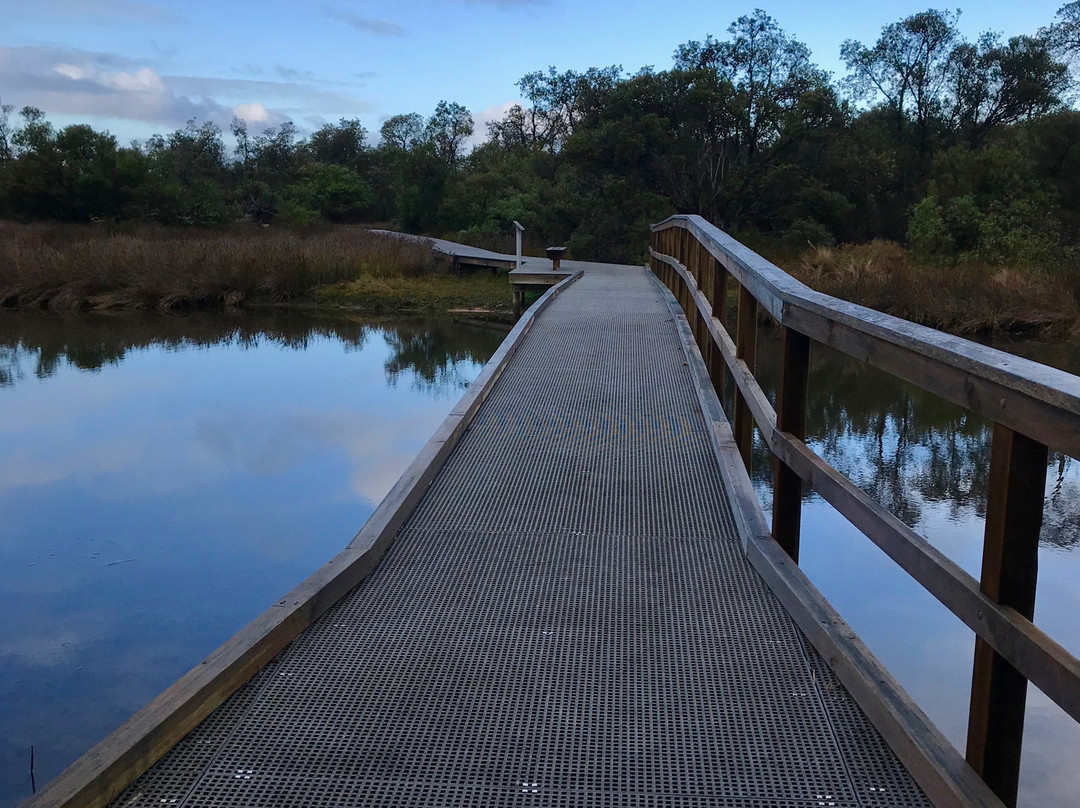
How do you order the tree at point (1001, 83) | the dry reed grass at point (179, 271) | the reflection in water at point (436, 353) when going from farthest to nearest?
the tree at point (1001, 83) → the dry reed grass at point (179, 271) → the reflection in water at point (436, 353)

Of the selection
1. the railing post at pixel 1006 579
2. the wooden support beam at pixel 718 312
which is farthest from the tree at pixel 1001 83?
the railing post at pixel 1006 579

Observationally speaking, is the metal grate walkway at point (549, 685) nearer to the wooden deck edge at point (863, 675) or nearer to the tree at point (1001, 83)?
the wooden deck edge at point (863, 675)

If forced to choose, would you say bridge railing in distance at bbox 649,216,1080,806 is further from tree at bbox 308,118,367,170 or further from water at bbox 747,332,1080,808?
tree at bbox 308,118,367,170

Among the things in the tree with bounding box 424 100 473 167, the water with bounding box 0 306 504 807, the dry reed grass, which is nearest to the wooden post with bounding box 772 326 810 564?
the water with bounding box 0 306 504 807

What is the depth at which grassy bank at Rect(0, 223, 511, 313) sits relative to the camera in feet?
60.3

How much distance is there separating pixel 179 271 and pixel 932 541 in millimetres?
16002

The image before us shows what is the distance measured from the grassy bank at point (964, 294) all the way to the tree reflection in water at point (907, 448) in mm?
1476

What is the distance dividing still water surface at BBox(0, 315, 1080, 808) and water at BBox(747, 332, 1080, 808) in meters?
0.02

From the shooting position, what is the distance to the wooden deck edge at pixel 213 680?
2.01m

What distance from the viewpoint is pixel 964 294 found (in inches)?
591

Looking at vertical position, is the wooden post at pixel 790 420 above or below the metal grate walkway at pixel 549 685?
above

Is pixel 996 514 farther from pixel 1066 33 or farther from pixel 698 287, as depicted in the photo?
pixel 1066 33

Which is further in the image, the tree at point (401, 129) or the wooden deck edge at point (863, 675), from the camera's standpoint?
the tree at point (401, 129)

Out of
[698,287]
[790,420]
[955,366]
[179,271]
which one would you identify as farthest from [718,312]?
[179,271]
